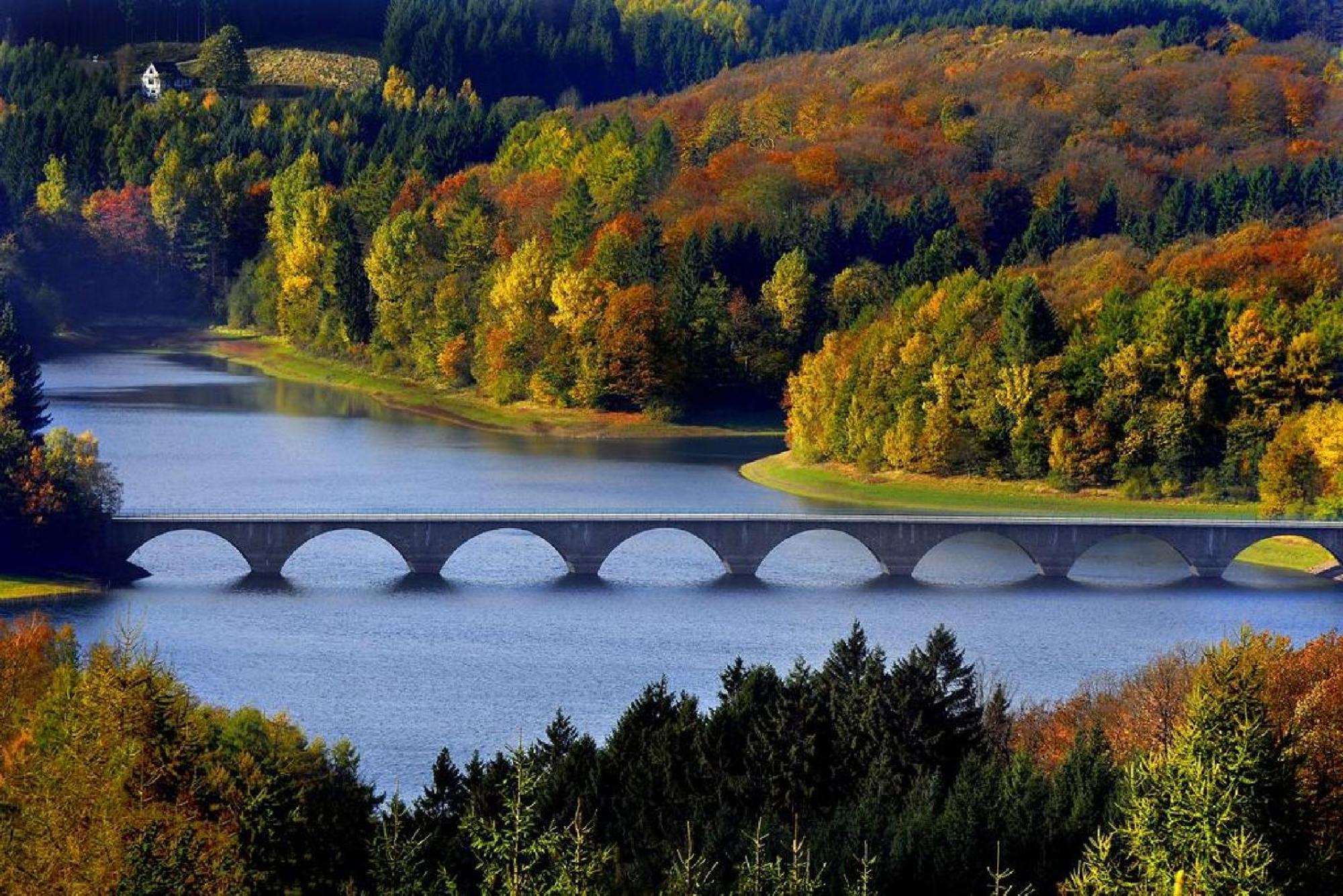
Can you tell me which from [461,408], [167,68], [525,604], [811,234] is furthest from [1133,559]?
[167,68]

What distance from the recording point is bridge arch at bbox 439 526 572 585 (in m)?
67.3

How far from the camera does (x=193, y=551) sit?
69625 millimetres

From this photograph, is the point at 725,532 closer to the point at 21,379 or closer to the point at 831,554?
the point at 831,554

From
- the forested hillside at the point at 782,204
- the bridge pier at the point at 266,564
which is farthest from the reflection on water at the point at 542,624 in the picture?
the forested hillside at the point at 782,204

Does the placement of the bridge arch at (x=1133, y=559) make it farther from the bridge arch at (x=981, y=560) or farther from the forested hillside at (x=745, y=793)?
the forested hillside at (x=745, y=793)

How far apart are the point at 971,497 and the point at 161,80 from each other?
10081 centimetres

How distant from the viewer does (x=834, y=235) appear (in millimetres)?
109125

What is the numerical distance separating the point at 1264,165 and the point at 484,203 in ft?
118

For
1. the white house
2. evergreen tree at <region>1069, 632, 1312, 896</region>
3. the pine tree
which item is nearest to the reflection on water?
the pine tree

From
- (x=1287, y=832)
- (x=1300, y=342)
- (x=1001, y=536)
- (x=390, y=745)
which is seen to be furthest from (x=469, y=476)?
(x=1287, y=832)

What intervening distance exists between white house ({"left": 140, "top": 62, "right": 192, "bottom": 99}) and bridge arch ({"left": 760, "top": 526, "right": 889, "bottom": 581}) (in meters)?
100

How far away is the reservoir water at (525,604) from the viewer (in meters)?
51.4

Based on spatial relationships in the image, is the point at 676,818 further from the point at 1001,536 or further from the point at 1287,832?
the point at 1001,536

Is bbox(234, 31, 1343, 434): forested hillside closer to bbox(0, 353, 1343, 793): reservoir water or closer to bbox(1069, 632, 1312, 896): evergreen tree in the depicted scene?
bbox(0, 353, 1343, 793): reservoir water
